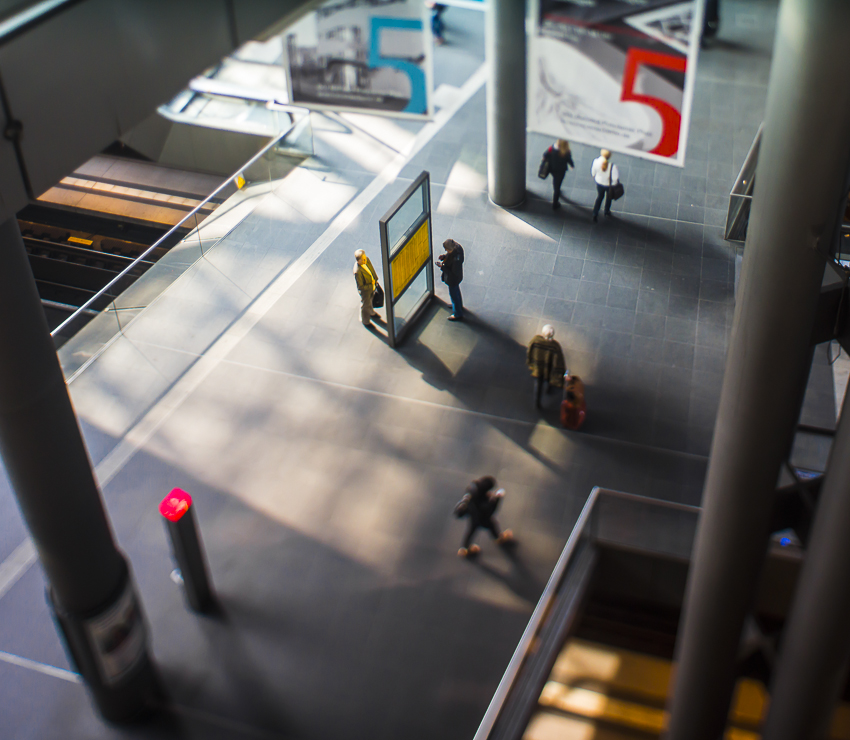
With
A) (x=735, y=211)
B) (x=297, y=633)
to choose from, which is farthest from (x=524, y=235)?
(x=297, y=633)

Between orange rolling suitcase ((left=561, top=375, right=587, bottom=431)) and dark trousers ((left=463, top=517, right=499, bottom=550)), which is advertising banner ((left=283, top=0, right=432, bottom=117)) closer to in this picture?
dark trousers ((left=463, top=517, right=499, bottom=550))

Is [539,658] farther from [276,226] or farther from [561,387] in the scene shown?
[276,226]

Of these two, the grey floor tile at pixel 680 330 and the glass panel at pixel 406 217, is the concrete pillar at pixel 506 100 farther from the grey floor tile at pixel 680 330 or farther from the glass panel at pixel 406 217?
the grey floor tile at pixel 680 330

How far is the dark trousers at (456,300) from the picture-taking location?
1187 cm

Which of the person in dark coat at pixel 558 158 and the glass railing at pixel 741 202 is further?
the person in dark coat at pixel 558 158

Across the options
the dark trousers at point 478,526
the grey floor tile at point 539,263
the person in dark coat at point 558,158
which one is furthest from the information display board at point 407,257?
the dark trousers at point 478,526

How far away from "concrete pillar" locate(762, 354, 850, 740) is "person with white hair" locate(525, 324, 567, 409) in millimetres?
5035

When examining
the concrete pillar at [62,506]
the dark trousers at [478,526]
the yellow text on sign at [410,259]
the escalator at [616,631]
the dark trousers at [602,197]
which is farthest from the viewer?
the dark trousers at [602,197]

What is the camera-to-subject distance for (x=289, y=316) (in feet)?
40.8

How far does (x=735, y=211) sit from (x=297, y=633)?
9212 mm

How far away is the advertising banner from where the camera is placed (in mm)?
5180

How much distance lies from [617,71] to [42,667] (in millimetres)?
7378

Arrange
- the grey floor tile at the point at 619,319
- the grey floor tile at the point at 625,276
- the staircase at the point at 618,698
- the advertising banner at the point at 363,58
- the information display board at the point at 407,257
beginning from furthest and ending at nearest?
the grey floor tile at the point at 625,276
the grey floor tile at the point at 619,319
the information display board at the point at 407,257
the staircase at the point at 618,698
the advertising banner at the point at 363,58

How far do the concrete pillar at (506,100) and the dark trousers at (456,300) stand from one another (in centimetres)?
286
